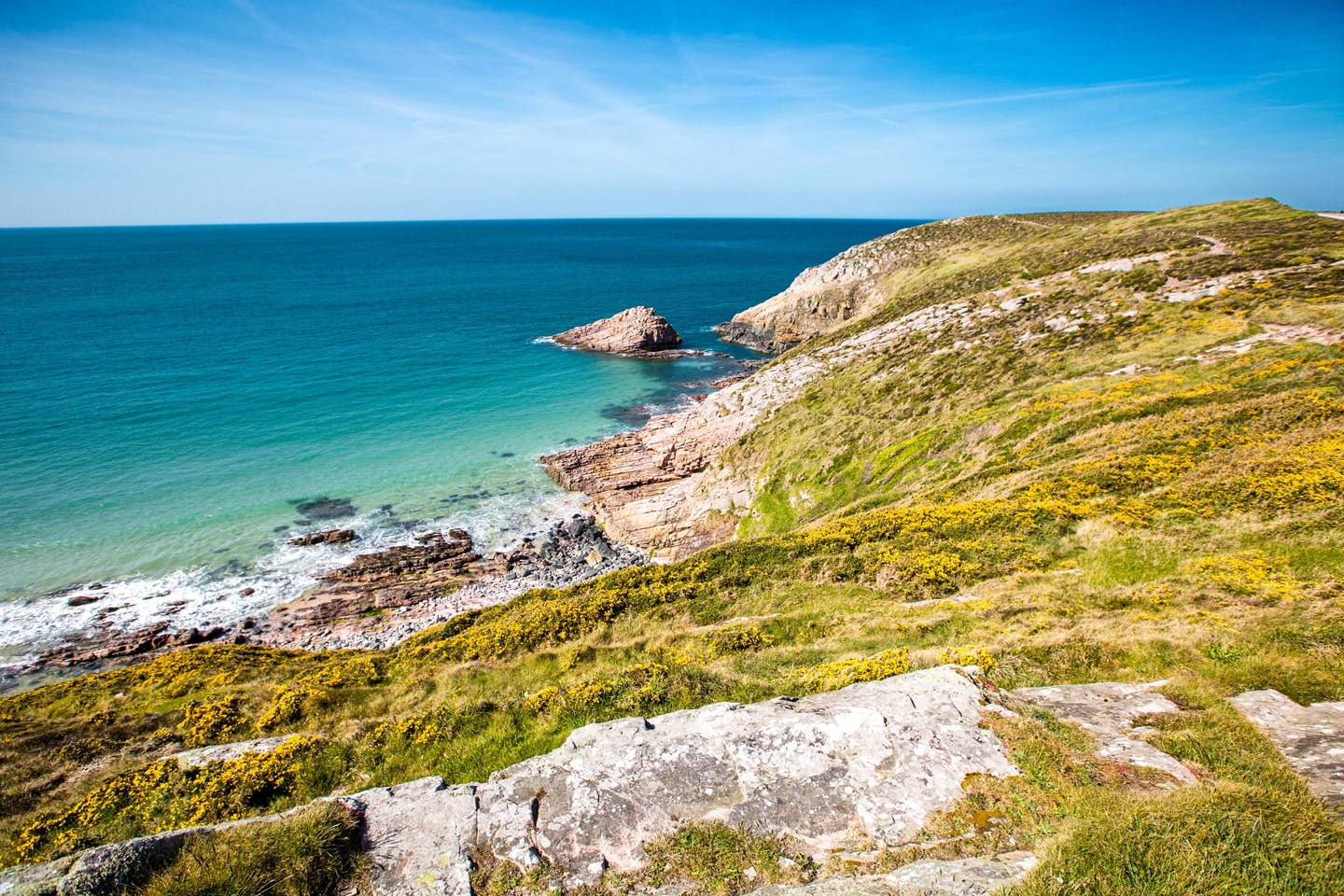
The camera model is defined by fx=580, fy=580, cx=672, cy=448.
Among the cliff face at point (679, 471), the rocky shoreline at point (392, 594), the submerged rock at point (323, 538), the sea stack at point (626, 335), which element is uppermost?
the sea stack at point (626, 335)

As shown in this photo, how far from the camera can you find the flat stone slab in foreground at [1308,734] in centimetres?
771

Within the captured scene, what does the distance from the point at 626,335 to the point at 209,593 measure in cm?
6370

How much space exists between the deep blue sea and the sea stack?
4565 mm

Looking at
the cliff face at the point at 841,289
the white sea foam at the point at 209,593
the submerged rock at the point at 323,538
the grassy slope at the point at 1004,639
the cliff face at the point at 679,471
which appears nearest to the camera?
the grassy slope at the point at 1004,639

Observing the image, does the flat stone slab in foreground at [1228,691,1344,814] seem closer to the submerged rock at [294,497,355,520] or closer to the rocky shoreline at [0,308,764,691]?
the rocky shoreline at [0,308,764,691]

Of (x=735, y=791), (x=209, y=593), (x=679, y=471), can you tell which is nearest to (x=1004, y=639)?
(x=735, y=791)

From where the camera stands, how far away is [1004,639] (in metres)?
13.8

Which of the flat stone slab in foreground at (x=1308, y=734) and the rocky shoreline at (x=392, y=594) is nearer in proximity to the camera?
the flat stone slab in foreground at (x=1308, y=734)

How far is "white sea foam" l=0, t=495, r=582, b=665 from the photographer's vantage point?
31578 mm

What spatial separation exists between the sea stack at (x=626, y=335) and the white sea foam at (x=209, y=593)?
1962 inches

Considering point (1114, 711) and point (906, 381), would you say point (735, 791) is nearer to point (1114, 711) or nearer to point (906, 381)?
point (1114, 711)

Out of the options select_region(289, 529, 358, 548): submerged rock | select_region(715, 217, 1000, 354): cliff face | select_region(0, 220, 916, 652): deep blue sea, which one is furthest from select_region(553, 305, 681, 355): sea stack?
select_region(289, 529, 358, 548): submerged rock

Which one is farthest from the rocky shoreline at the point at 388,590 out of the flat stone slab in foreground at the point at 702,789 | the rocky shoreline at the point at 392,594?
the flat stone slab in foreground at the point at 702,789

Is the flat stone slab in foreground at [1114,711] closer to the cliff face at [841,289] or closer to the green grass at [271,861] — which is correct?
the green grass at [271,861]
